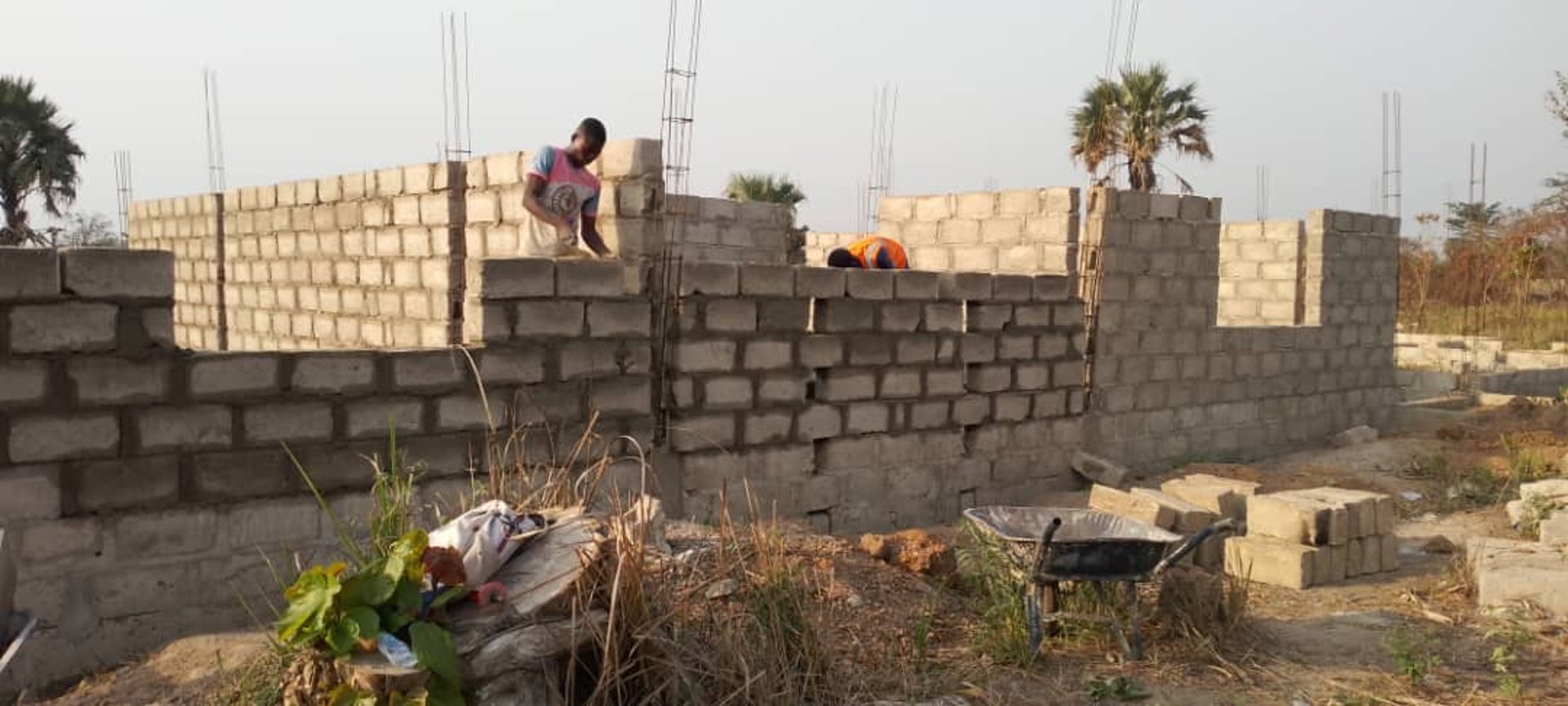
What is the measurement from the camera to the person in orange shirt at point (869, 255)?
8.62 meters

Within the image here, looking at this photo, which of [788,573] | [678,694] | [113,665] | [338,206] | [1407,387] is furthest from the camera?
[1407,387]

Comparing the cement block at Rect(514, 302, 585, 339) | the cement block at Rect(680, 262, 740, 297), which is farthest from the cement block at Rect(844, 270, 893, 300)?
the cement block at Rect(514, 302, 585, 339)

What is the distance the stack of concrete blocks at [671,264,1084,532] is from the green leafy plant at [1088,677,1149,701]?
2.50 m

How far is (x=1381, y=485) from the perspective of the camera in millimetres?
10094

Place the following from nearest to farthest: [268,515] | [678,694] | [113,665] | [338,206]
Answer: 1. [678,694]
2. [113,665]
3. [268,515]
4. [338,206]

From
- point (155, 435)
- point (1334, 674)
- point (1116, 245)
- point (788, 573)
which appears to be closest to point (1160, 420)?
point (1116, 245)

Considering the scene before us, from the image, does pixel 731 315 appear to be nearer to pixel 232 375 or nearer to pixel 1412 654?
pixel 232 375

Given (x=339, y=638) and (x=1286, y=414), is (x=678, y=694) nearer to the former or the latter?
(x=339, y=638)

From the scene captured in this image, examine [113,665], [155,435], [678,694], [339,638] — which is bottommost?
[113,665]

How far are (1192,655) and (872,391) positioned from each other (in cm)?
324

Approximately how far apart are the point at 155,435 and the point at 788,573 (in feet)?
9.07

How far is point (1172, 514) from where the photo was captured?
7.58 metres

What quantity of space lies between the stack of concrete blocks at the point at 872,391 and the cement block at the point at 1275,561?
2080mm

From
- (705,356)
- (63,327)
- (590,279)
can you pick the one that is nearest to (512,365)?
(590,279)
